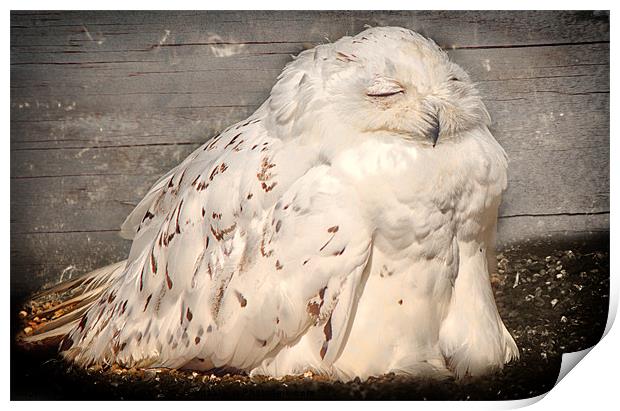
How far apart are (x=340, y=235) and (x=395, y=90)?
1.31ft

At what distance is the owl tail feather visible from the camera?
2607 millimetres

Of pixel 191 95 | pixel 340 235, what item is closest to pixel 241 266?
pixel 340 235

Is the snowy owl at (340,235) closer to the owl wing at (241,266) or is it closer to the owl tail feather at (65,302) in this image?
the owl wing at (241,266)

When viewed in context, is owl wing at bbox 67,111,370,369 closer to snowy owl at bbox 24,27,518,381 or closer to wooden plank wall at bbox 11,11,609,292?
snowy owl at bbox 24,27,518,381

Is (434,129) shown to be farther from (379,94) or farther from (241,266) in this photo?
(241,266)

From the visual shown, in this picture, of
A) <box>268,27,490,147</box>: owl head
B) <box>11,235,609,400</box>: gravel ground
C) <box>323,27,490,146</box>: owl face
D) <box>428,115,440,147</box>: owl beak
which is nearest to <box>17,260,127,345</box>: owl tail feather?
<box>11,235,609,400</box>: gravel ground

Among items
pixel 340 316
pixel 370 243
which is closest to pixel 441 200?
pixel 370 243

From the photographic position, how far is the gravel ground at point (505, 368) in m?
2.49

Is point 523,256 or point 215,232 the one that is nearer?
point 215,232

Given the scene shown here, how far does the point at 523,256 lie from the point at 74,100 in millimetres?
1358

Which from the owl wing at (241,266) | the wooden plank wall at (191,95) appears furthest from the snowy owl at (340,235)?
the wooden plank wall at (191,95)

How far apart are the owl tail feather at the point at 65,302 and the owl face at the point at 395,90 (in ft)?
2.72

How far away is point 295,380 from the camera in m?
2.44

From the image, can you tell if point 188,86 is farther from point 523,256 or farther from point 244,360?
point 523,256
